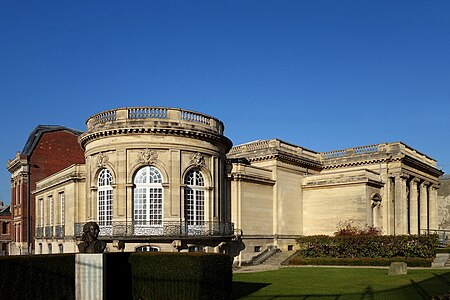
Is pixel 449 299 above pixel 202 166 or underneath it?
underneath

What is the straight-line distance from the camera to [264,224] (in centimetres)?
3891

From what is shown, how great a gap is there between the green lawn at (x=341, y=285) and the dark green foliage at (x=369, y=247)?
5688 mm

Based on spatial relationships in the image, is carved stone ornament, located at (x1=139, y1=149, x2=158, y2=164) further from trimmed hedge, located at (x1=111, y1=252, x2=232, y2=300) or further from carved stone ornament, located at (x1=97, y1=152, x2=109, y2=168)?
trimmed hedge, located at (x1=111, y1=252, x2=232, y2=300)

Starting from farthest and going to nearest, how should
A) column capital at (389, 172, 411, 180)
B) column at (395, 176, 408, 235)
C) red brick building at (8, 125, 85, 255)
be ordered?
1. red brick building at (8, 125, 85, 255)
2. column at (395, 176, 408, 235)
3. column capital at (389, 172, 411, 180)

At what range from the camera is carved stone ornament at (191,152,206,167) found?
1182 inches

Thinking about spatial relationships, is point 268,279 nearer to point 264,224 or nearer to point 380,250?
point 380,250

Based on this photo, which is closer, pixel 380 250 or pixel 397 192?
pixel 380 250

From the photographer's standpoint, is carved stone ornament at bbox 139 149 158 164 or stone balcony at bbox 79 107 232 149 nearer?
stone balcony at bbox 79 107 232 149

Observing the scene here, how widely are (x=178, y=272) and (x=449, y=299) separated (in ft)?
27.3

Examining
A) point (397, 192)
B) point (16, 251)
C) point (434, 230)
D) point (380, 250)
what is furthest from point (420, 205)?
point (16, 251)

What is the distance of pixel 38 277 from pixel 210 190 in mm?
16911

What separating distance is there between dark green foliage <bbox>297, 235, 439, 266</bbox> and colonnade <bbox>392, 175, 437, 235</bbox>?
438 inches

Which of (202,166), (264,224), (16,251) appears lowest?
(16,251)

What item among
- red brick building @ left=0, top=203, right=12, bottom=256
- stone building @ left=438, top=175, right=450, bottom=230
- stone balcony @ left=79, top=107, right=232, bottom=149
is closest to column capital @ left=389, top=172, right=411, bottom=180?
stone balcony @ left=79, top=107, right=232, bottom=149
